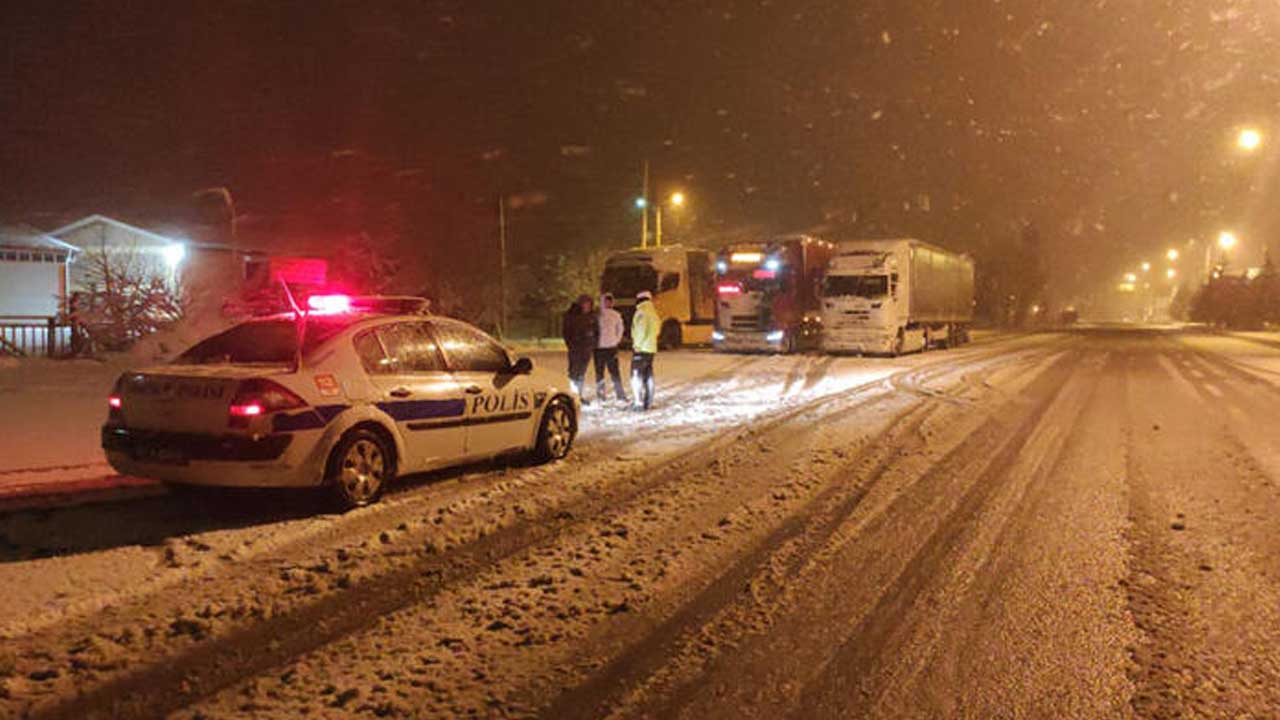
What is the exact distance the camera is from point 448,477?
27.5 feet

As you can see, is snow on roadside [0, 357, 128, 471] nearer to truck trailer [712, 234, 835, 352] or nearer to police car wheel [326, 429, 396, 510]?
police car wheel [326, 429, 396, 510]

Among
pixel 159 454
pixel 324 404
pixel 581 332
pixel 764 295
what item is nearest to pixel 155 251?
pixel 764 295

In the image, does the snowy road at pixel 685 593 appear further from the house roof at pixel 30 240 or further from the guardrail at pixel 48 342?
the house roof at pixel 30 240

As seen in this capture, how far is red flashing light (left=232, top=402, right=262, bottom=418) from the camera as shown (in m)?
6.14

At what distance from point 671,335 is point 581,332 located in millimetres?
18279

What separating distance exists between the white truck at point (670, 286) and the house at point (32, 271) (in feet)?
63.1

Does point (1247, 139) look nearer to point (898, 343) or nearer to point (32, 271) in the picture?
point (898, 343)

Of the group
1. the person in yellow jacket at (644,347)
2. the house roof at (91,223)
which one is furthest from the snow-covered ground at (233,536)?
the house roof at (91,223)

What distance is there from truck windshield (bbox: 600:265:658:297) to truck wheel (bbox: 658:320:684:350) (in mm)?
1517

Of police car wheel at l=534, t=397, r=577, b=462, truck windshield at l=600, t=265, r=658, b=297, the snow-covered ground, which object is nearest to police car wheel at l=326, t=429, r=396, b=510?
the snow-covered ground

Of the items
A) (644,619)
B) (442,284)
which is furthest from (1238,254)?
(644,619)

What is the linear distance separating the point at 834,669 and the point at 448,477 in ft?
16.8

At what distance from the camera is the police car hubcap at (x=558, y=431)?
29.7 ft

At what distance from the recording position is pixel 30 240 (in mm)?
31312
